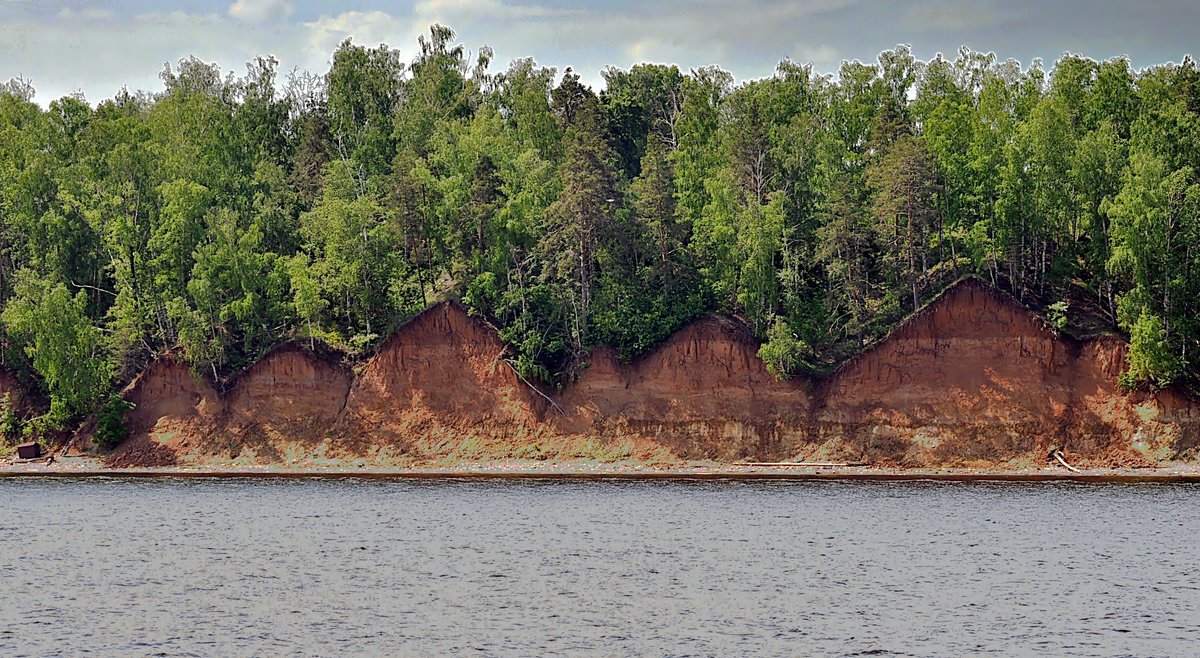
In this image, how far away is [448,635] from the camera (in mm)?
37594

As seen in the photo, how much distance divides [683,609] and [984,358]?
42971mm

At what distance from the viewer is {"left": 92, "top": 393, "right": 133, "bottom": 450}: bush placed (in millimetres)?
87938

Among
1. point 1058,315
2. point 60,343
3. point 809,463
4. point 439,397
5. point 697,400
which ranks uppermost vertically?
point 1058,315

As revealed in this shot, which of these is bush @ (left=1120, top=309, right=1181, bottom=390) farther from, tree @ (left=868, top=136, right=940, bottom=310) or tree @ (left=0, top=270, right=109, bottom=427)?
tree @ (left=0, top=270, right=109, bottom=427)

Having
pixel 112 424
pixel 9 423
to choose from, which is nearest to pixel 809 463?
pixel 112 424

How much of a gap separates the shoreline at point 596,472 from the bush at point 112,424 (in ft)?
4.39

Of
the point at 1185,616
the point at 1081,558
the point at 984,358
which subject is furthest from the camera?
the point at 984,358

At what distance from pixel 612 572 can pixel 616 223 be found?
4106 centimetres

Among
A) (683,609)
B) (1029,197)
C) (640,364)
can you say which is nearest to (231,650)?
(683,609)

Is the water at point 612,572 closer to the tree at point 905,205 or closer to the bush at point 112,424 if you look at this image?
the tree at point 905,205

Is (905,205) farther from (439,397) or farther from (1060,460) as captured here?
(439,397)

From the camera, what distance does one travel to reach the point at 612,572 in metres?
46.6

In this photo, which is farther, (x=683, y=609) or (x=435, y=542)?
(x=435, y=542)

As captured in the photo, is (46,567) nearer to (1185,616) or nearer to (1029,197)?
(1185,616)
